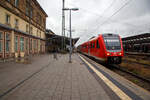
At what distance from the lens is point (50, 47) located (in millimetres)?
35750

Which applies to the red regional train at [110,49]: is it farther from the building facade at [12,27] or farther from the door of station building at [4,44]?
the door of station building at [4,44]

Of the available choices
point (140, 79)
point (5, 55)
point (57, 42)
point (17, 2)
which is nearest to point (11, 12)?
point (17, 2)

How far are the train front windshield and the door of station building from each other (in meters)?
Result: 11.3

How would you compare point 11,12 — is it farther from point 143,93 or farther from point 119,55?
point 143,93

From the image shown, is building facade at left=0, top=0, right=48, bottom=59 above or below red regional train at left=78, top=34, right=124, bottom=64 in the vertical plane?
above

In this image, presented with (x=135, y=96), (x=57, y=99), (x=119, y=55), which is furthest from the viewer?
(x=119, y=55)

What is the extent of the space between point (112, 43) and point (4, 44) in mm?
11899

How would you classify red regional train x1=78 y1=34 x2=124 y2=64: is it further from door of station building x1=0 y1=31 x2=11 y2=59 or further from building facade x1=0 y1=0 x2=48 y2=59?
door of station building x1=0 y1=31 x2=11 y2=59

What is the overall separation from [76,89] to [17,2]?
16.7m

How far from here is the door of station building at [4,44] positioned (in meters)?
12.3

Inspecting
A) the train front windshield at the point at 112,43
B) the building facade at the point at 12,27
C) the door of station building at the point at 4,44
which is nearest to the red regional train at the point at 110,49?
the train front windshield at the point at 112,43

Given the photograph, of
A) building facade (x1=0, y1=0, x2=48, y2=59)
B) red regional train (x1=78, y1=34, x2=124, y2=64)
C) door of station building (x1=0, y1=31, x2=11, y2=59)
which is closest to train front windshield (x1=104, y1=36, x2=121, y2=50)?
red regional train (x1=78, y1=34, x2=124, y2=64)

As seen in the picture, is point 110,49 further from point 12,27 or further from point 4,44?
point 12,27

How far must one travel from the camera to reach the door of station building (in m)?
12.3
